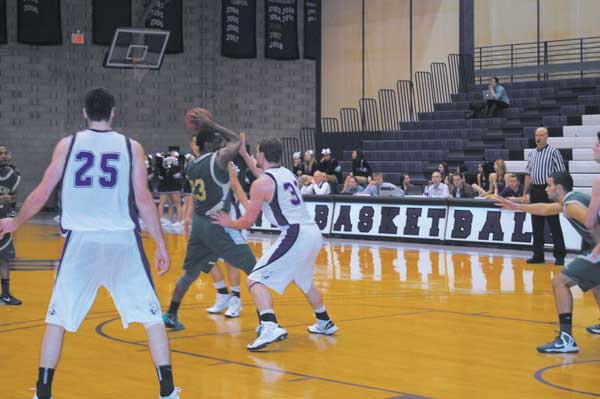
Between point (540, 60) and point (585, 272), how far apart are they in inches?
857

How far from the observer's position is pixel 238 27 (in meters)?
35.2

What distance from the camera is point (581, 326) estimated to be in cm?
1054

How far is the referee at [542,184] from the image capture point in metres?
16.3

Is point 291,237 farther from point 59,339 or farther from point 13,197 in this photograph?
point 13,197

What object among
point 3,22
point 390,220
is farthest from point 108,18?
point 390,220

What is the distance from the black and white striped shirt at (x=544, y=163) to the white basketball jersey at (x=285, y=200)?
7990 millimetres

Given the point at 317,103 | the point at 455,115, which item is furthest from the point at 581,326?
the point at 317,103

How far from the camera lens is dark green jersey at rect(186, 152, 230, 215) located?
1023 centimetres

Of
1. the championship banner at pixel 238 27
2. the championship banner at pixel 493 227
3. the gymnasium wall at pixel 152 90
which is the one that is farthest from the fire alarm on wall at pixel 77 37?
the championship banner at pixel 493 227

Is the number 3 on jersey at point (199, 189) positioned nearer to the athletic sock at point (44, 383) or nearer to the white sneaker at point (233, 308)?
the white sneaker at point (233, 308)

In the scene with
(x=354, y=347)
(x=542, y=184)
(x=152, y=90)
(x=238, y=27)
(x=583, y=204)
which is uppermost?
(x=238, y=27)

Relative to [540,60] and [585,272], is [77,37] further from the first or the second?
[585,272]

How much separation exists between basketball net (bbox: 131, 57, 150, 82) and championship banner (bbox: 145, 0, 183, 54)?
6.23ft

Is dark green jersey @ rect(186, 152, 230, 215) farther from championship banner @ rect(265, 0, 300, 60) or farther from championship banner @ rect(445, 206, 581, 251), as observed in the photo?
championship banner @ rect(265, 0, 300, 60)
